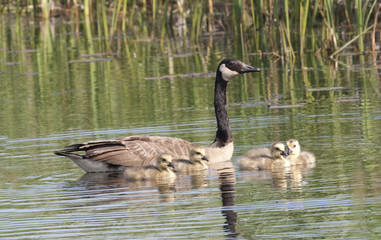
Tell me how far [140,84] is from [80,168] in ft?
22.6

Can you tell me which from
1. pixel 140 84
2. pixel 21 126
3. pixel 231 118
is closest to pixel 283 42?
pixel 140 84

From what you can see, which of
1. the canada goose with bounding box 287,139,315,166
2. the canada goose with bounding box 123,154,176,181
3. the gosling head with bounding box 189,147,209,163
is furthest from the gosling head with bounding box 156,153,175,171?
the canada goose with bounding box 287,139,315,166

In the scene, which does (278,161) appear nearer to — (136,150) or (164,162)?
(164,162)

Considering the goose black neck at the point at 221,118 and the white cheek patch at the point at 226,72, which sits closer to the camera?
the goose black neck at the point at 221,118

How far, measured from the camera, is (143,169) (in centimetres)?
1023

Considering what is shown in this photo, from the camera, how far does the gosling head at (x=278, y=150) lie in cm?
1037

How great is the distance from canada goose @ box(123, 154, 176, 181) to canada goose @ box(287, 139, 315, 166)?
153 centimetres

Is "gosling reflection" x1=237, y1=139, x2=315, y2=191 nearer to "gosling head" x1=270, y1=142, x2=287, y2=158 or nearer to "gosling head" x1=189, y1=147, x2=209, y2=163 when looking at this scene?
"gosling head" x1=270, y1=142, x2=287, y2=158

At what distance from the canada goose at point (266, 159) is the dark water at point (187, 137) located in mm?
276

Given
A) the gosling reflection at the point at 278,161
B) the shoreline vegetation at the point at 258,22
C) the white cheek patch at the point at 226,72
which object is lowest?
the gosling reflection at the point at 278,161

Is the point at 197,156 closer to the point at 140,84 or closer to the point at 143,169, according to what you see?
the point at 143,169

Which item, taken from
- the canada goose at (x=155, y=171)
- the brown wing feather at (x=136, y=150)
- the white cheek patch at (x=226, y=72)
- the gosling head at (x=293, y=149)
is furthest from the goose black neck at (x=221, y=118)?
the canada goose at (x=155, y=171)

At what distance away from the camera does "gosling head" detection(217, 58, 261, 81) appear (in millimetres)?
12164

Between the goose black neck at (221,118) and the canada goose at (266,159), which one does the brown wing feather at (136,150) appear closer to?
the goose black neck at (221,118)
